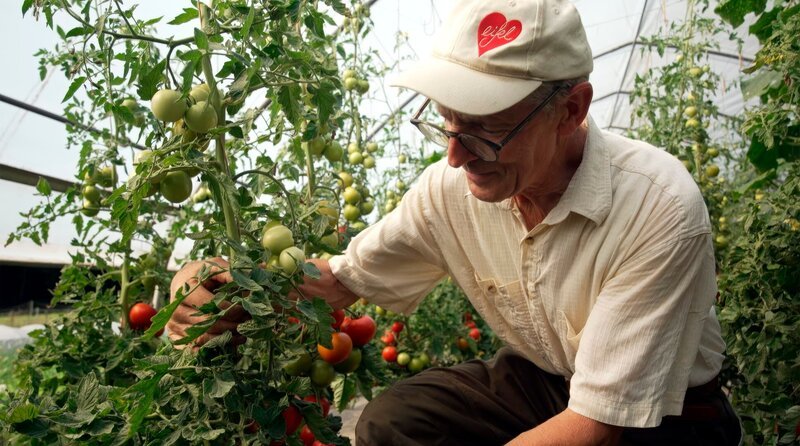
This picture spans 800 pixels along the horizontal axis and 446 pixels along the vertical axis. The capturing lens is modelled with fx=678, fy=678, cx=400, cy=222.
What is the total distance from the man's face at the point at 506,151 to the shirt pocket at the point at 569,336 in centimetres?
29

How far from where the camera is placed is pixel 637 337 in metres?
1.21

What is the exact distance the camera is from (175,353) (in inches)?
44.6

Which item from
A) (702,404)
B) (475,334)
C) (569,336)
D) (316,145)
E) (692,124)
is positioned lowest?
(475,334)

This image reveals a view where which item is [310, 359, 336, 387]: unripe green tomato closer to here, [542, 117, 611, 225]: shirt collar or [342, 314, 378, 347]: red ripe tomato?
[342, 314, 378, 347]: red ripe tomato

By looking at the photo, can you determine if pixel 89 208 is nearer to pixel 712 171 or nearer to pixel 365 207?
pixel 365 207

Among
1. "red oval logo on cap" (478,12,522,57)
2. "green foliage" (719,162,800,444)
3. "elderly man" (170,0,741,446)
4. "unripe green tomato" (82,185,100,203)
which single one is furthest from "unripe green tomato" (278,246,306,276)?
"green foliage" (719,162,800,444)

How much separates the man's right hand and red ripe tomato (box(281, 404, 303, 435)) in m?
0.15

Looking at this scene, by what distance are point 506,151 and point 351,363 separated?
59 cm

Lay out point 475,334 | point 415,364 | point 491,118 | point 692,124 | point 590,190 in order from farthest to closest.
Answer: point 692,124
point 475,334
point 415,364
point 590,190
point 491,118

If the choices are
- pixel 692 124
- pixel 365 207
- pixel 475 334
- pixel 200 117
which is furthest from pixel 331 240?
pixel 692 124

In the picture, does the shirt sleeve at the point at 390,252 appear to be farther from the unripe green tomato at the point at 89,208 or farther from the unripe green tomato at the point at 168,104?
the unripe green tomato at the point at 89,208

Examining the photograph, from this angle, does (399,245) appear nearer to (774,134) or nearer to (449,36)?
(449,36)

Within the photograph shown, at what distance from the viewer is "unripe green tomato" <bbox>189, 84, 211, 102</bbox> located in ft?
3.82

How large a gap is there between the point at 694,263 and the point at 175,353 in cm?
93
